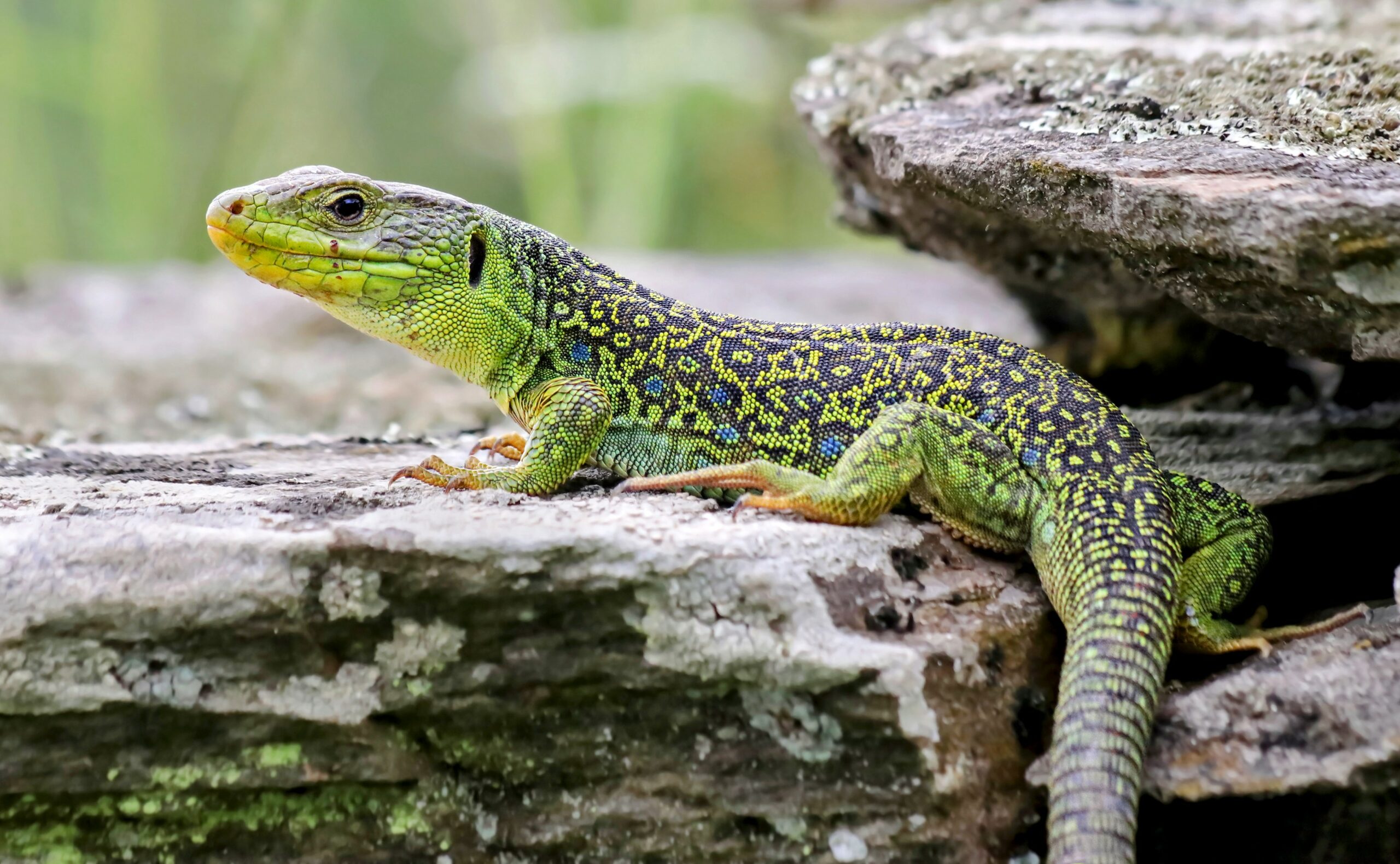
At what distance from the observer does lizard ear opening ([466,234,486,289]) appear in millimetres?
4469

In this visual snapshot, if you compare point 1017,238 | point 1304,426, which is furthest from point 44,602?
point 1304,426

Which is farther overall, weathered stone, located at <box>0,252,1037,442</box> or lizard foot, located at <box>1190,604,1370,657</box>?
weathered stone, located at <box>0,252,1037,442</box>

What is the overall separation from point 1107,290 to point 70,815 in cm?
549

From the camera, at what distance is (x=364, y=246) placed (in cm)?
426

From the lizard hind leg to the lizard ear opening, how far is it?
1.11 meters

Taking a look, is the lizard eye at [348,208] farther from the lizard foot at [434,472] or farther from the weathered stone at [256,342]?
the weathered stone at [256,342]

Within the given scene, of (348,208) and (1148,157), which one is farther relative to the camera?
(348,208)

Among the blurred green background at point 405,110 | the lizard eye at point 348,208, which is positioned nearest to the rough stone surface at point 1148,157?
the lizard eye at point 348,208

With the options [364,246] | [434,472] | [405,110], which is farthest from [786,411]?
[405,110]

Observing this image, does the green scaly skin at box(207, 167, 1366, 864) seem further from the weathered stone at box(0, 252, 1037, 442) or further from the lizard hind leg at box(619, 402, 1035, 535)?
the weathered stone at box(0, 252, 1037, 442)

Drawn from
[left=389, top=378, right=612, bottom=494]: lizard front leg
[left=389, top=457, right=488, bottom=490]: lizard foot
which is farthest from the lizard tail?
[left=389, top=457, right=488, bottom=490]: lizard foot

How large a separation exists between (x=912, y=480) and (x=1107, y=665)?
900mm

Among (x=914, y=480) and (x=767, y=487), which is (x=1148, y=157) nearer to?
(x=914, y=480)

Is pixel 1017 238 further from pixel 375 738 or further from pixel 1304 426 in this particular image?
pixel 375 738
